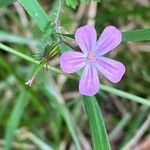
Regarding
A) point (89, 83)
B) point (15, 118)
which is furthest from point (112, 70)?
point (15, 118)

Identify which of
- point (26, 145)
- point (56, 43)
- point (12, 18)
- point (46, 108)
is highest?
point (12, 18)

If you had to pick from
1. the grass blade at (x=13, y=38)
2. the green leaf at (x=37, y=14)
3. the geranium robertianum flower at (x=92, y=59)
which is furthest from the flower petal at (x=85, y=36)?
the grass blade at (x=13, y=38)

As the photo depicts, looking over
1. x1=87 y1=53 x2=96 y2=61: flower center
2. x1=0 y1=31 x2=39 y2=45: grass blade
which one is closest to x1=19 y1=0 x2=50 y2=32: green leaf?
x1=87 y1=53 x2=96 y2=61: flower center

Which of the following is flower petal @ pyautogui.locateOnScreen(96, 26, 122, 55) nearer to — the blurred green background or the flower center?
the flower center

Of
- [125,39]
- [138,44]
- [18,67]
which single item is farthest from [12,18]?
[125,39]

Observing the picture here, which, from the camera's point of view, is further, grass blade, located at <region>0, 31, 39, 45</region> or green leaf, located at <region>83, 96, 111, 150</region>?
grass blade, located at <region>0, 31, 39, 45</region>

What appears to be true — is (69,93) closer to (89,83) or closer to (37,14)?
(37,14)

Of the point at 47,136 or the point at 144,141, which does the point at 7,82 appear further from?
the point at 144,141
